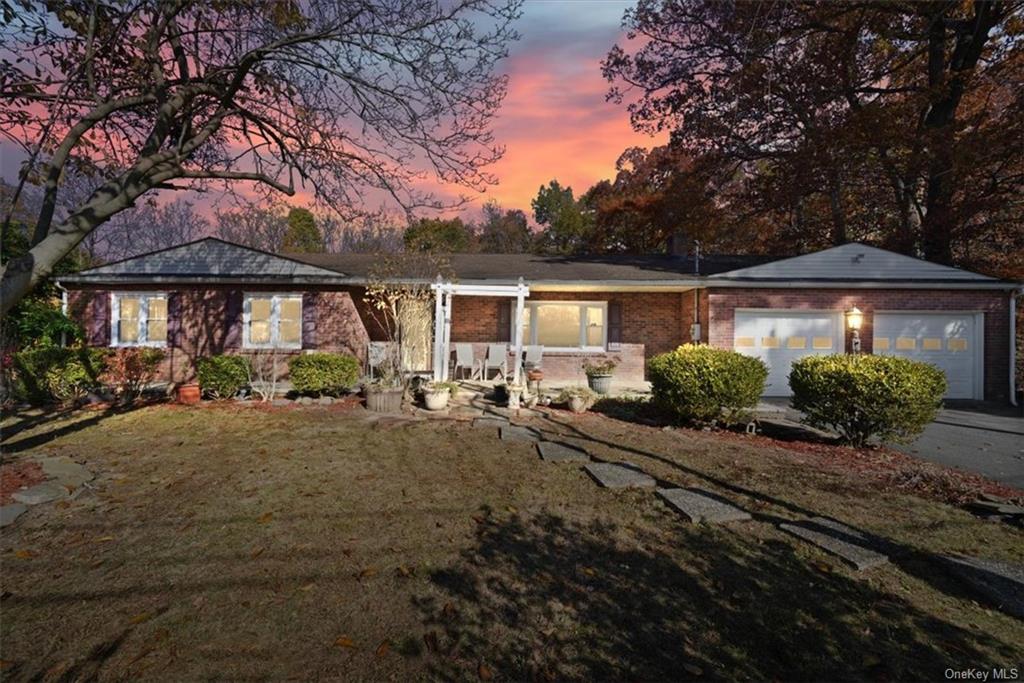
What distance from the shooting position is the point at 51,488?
4.63 m

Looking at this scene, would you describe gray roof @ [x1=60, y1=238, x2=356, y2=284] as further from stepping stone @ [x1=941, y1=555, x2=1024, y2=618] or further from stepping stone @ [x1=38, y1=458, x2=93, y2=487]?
stepping stone @ [x1=941, y1=555, x2=1024, y2=618]

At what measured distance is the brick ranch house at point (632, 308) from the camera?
453 inches

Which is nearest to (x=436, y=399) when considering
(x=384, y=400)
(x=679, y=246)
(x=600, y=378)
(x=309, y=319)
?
(x=384, y=400)

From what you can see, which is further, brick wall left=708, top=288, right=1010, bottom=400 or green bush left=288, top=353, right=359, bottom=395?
brick wall left=708, top=288, right=1010, bottom=400

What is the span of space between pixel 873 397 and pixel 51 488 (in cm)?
933

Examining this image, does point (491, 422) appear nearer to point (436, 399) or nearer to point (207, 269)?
point (436, 399)

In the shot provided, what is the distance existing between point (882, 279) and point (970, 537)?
9.89 metres

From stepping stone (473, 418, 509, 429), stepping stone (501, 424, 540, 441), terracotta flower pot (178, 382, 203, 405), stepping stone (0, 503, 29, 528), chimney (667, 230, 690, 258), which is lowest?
stepping stone (0, 503, 29, 528)

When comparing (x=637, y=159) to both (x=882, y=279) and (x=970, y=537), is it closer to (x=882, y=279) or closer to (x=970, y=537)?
(x=882, y=279)

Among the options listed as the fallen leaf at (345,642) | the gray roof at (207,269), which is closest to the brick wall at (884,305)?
the gray roof at (207,269)

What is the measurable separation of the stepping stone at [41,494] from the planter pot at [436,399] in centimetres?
535

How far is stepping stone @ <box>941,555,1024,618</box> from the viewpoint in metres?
2.87

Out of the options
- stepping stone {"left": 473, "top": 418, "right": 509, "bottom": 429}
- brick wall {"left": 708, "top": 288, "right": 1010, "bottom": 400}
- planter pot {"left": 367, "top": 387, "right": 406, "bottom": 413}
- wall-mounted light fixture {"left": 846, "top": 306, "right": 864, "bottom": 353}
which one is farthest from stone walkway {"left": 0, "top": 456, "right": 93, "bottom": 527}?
wall-mounted light fixture {"left": 846, "top": 306, "right": 864, "bottom": 353}

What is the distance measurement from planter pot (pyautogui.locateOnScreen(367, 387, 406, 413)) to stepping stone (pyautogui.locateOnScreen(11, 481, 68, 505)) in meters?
4.90
